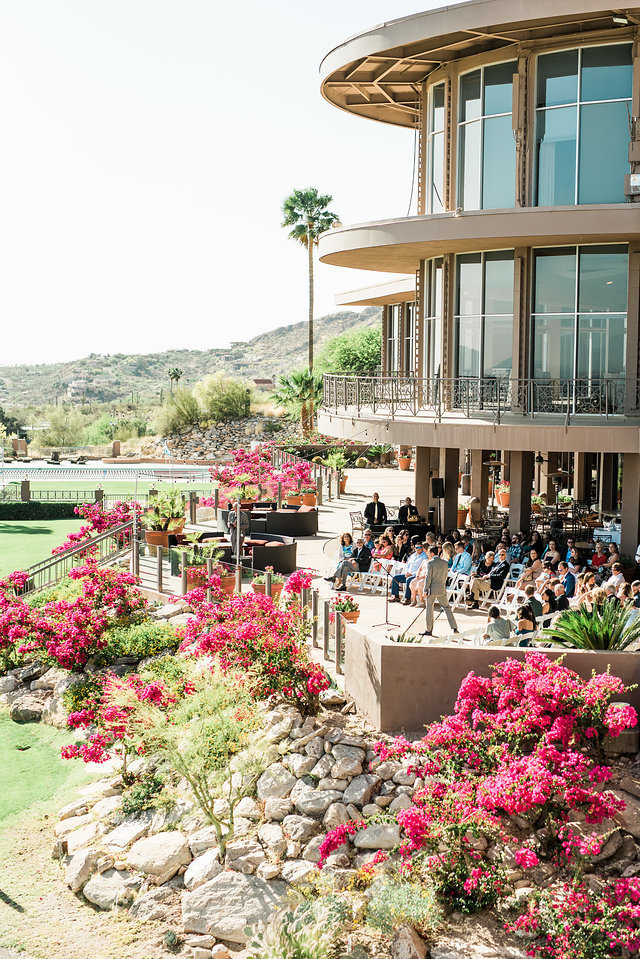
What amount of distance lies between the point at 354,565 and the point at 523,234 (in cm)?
780

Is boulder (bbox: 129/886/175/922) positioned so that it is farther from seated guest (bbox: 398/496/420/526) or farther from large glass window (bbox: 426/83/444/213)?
large glass window (bbox: 426/83/444/213)

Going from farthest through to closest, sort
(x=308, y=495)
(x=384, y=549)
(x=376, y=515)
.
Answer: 1. (x=308, y=495)
2. (x=376, y=515)
3. (x=384, y=549)

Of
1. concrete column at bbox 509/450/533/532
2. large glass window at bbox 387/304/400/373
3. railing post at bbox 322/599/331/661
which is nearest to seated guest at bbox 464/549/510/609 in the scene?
concrete column at bbox 509/450/533/532

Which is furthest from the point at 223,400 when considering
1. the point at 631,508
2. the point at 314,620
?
the point at 314,620

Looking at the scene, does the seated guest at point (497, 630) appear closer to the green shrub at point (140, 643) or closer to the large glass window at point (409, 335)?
the green shrub at point (140, 643)

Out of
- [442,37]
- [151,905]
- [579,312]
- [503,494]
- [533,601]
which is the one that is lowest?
[151,905]

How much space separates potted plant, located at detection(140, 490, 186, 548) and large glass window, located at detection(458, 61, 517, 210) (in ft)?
34.7

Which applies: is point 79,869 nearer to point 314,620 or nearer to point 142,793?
point 142,793

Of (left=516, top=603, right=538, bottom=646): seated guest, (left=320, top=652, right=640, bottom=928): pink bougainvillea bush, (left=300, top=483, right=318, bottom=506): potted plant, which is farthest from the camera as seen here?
(left=300, top=483, right=318, bottom=506): potted plant

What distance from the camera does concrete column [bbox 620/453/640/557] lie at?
20422 millimetres

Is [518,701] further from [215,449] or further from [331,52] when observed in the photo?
[215,449]

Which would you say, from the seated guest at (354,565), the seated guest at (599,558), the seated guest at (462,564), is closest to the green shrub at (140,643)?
the seated guest at (354,565)

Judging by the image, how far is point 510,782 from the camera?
37.1 feet

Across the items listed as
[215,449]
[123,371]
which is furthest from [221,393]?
[123,371]
